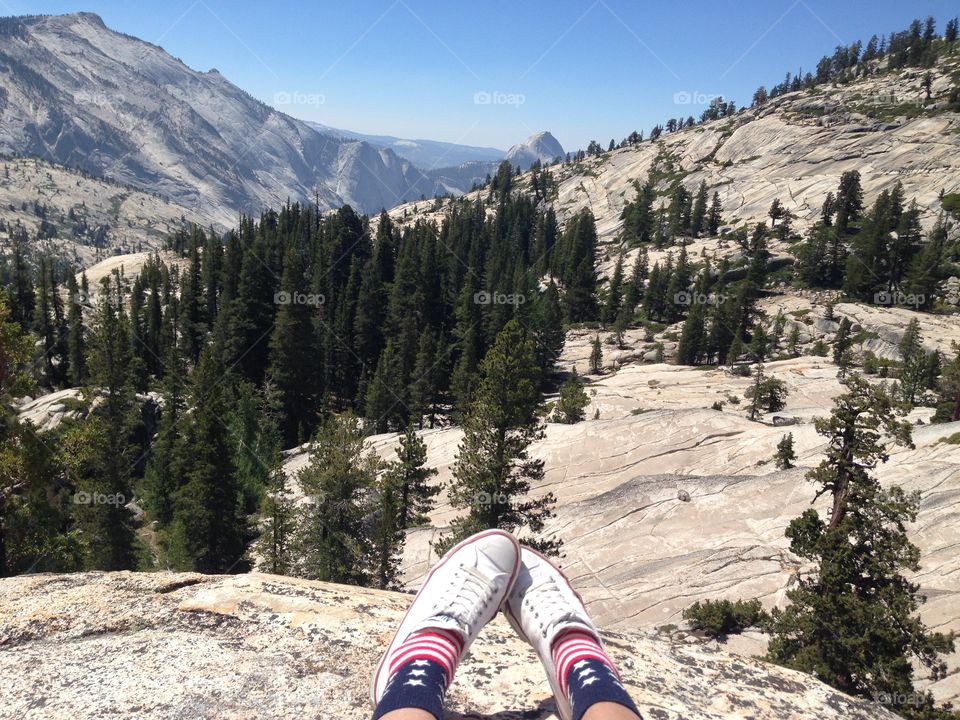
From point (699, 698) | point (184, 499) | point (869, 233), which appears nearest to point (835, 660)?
point (699, 698)

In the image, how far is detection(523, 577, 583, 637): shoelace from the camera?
4.83 meters

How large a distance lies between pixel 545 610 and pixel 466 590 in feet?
2.59

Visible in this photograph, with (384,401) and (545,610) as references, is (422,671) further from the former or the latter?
(384,401)

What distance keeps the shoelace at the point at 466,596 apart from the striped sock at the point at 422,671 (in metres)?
0.20

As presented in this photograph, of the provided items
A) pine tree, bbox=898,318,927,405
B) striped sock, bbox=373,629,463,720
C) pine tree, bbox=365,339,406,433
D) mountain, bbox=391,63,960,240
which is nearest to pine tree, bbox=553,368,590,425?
pine tree, bbox=365,339,406,433

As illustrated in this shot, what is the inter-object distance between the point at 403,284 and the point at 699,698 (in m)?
71.6

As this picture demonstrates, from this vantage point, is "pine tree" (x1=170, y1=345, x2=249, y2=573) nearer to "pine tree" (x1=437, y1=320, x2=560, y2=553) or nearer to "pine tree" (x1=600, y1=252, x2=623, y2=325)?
"pine tree" (x1=437, y1=320, x2=560, y2=553)

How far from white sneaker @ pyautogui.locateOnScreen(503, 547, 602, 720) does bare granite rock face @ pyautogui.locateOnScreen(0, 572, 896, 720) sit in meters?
0.47

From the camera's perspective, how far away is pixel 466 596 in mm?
5047

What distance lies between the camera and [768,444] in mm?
28797

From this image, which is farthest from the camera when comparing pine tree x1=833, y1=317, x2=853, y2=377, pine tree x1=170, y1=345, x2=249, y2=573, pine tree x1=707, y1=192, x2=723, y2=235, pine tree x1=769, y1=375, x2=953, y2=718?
pine tree x1=707, y1=192, x2=723, y2=235

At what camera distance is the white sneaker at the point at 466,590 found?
15.3 ft

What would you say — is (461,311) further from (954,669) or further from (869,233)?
(869,233)

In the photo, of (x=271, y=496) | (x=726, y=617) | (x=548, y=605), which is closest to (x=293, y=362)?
(x=271, y=496)
